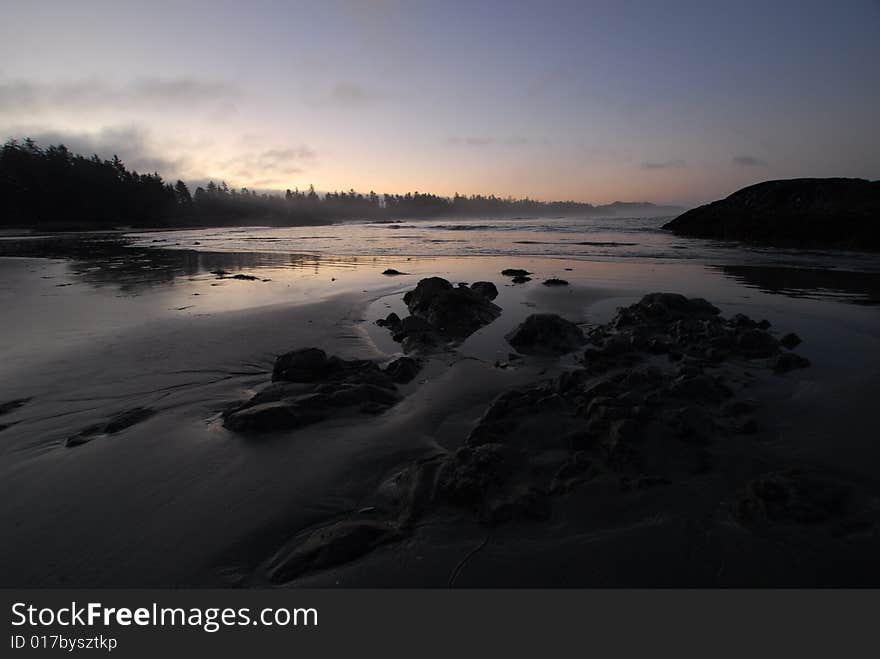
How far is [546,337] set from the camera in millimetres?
6434

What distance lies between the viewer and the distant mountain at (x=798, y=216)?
2184 cm

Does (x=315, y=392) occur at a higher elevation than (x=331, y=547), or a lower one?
higher

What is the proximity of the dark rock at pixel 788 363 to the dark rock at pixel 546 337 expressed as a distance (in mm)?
2382

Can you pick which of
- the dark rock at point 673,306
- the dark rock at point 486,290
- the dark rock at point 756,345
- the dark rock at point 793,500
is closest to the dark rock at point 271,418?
the dark rock at point 793,500

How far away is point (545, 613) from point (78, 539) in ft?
9.39

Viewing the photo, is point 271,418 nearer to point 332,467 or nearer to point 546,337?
point 332,467

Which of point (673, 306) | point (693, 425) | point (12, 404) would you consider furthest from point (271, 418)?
point (673, 306)

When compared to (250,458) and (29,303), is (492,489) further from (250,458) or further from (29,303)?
(29,303)

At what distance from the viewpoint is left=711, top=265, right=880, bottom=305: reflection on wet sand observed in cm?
993

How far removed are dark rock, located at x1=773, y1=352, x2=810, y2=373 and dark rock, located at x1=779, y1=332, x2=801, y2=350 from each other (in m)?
0.79

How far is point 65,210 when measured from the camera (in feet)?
235

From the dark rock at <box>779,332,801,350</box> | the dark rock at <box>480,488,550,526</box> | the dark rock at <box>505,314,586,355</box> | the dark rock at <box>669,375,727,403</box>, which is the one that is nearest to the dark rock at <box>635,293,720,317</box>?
the dark rock at <box>779,332,801,350</box>

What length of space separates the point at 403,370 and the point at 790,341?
18.4 feet

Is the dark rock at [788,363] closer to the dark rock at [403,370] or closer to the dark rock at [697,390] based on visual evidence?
the dark rock at [697,390]
